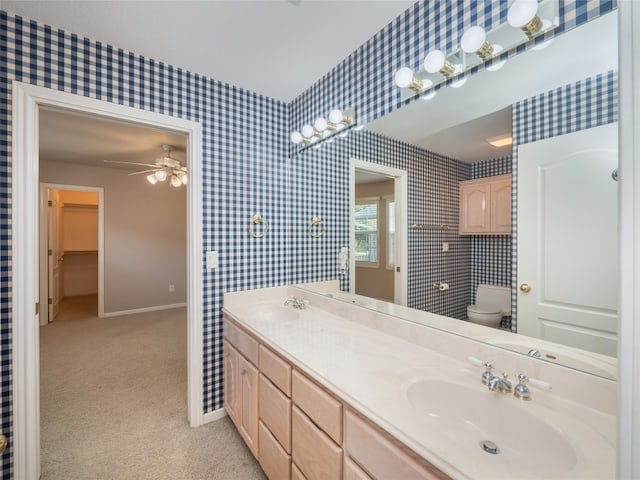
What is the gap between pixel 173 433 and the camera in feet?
6.32

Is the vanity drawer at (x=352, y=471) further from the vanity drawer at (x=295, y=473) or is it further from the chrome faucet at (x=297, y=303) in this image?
the chrome faucet at (x=297, y=303)

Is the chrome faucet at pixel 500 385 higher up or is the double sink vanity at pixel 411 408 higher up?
the chrome faucet at pixel 500 385

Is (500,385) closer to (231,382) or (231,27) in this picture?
(231,382)

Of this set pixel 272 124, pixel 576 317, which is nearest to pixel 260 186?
pixel 272 124

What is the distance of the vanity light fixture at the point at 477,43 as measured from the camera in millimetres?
1101

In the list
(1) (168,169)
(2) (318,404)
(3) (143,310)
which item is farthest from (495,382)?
(3) (143,310)

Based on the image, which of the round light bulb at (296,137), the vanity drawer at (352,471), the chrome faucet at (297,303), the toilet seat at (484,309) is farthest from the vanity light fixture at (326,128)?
the vanity drawer at (352,471)

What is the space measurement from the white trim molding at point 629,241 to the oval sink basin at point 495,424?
329mm

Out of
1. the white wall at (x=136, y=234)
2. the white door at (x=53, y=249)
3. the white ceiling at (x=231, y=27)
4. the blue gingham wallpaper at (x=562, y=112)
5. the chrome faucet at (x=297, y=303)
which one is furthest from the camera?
the white wall at (x=136, y=234)

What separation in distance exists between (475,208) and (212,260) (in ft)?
5.42

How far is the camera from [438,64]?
1.25 meters

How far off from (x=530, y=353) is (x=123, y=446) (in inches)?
90.1

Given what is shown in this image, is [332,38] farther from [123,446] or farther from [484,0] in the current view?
[123,446]

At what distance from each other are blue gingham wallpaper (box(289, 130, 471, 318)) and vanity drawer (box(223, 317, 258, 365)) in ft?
2.03
